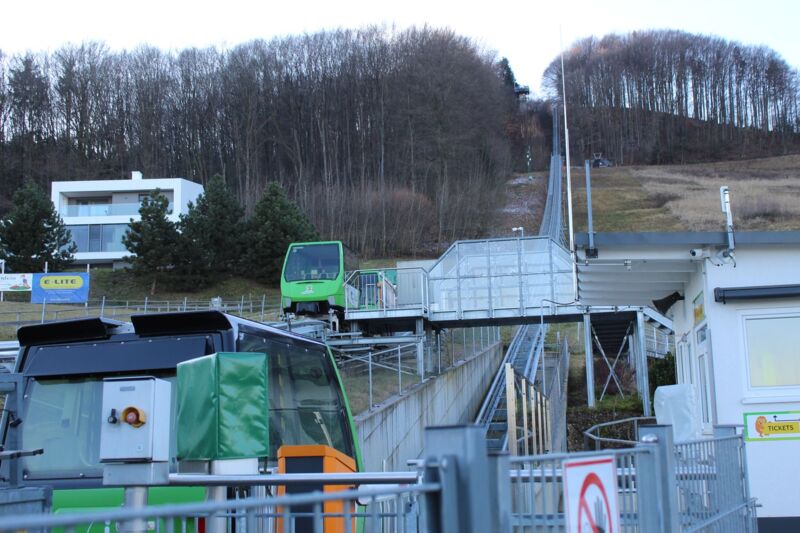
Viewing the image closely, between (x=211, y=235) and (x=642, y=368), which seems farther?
(x=211, y=235)

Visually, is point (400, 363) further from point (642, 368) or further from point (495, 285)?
point (642, 368)

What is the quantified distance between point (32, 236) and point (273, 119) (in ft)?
119

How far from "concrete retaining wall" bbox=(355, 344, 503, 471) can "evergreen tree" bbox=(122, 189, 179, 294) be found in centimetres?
3016

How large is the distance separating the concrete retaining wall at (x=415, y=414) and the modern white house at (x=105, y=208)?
133 feet

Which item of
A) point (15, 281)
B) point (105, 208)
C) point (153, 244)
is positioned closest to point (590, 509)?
point (15, 281)

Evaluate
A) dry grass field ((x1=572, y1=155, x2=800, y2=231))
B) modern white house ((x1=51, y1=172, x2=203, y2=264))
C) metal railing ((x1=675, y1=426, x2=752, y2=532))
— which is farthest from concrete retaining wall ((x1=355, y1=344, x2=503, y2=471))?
modern white house ((x1=51, y1=172, x2=203, y2=264))

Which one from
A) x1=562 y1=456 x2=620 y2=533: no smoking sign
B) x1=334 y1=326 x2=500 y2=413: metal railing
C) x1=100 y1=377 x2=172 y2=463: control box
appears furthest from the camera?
x1=334 y1=326 x2=500 y2=413: metal railing

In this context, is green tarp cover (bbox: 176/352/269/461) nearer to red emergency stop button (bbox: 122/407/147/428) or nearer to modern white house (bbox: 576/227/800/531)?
red emergency stop button (bbox: 122/407/147/428)

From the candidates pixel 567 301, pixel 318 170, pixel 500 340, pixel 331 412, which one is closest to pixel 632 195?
pixel 318 170

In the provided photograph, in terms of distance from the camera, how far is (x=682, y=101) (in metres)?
126

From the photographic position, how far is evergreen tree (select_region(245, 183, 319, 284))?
5884 centimetres

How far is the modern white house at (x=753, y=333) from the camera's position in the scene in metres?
9.65

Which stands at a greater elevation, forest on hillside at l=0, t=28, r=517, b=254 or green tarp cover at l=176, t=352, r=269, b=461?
forest on hillside at l=0, t=28, r=517, b=254

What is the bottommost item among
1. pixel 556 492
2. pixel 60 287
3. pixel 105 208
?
pixel 556 492
